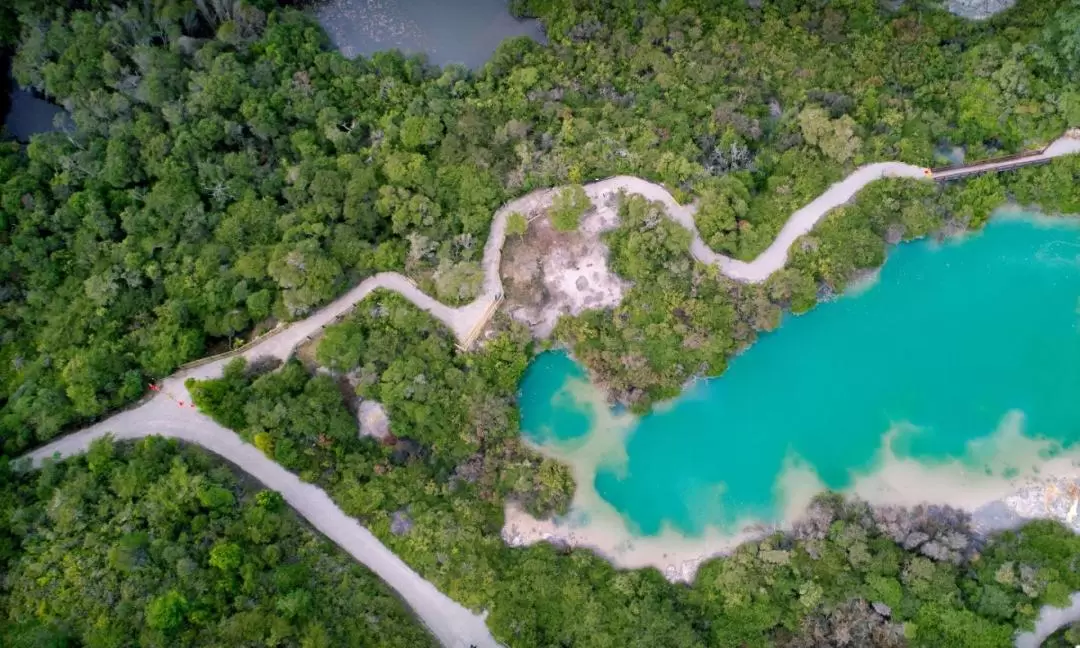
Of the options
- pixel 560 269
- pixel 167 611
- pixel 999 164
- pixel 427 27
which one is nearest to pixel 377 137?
pixel 427 27

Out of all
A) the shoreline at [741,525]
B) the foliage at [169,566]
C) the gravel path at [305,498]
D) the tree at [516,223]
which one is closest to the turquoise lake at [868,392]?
the shoreline at [741,525]

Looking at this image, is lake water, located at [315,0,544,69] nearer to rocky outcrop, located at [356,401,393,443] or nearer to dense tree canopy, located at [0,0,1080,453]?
dense tree canopy, located at [0,0,1080,453]

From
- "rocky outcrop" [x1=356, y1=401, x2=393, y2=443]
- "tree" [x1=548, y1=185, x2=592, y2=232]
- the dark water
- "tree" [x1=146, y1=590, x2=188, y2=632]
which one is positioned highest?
the dark water

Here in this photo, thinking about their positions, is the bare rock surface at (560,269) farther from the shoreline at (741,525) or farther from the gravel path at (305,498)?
the gravel path at (305,498)

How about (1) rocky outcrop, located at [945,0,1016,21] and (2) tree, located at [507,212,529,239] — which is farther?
(1) rocky outcrop, located at [945,0,1016,21]

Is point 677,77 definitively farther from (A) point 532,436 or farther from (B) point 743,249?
(A) point 532,436

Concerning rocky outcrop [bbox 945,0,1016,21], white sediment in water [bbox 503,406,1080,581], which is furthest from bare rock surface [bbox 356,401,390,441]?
rocky outcrop [bbox 945,0,1016,21]
